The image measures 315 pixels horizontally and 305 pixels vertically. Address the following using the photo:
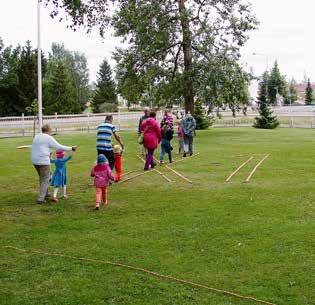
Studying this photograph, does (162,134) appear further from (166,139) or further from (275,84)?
(275,84)

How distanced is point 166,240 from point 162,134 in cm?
960

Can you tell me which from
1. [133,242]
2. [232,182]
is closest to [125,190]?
[232,182]

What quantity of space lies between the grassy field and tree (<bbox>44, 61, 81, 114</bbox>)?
56.9m

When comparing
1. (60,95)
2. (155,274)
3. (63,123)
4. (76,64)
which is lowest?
(155,274)

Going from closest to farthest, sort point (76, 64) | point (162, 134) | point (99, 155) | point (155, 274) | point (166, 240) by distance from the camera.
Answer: point (155, 274) < point (166, 240) < point (99, 155) < point (162, 134) < point (76, 64)

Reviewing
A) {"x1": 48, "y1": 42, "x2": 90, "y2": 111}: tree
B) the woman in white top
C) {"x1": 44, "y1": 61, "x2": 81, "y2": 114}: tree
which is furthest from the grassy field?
{"x1": 48, "y1": 42, "x2": 90, "y2": 111}: tree

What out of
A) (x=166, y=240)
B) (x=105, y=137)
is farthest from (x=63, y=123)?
(x=166, y=240)

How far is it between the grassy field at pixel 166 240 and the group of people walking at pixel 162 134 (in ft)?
4.58

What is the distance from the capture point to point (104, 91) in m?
85.2

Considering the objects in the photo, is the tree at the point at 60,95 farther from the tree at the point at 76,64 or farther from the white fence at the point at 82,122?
the tree at the point at 76,64

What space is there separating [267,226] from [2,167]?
37.7 feet

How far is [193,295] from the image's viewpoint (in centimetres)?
617

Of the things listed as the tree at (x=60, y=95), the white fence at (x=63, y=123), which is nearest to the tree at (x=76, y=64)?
the tree at (x=60, y=95)

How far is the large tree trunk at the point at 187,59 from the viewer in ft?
97.2
